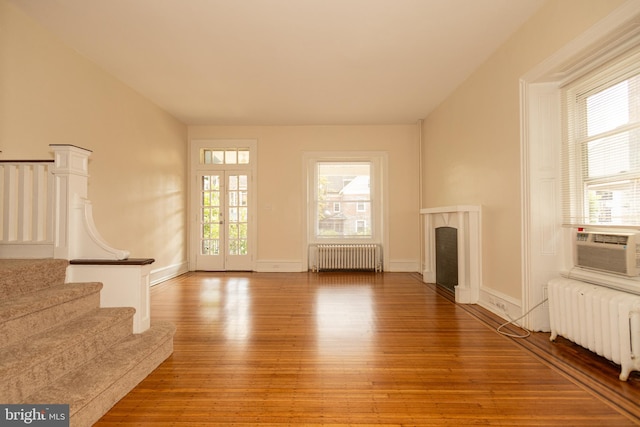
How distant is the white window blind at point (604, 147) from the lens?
254 cm

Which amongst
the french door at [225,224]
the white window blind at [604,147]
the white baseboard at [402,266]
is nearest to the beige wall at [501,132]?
the white window blind at [604,147]

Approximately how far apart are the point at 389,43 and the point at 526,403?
12.0 ft

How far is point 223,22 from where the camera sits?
11.1 ft

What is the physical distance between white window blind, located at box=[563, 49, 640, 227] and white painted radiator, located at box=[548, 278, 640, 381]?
614 mm

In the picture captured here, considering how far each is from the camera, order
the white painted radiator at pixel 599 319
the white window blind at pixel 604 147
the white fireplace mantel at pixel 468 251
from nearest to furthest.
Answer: the white painted radiator at pixel 599 319, the white window blind at pixel 604 147, the white fireplace mantel at pixel 468 251

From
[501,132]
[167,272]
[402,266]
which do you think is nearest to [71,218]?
[167,272]

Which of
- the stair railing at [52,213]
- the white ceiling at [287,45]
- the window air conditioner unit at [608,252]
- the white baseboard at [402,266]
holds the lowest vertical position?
the white baseboard at [402,266]

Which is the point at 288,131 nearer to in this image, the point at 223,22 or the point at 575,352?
the point at 223,22

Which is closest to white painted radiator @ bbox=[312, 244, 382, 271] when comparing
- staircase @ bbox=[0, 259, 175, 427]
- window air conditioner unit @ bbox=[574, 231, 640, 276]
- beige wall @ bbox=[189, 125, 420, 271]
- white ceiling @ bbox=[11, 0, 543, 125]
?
beige wall @ bbox=[189, 125, 420, 271]

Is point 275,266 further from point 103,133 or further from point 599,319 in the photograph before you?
point 599,319

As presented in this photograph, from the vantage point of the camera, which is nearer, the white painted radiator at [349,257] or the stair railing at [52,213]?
the stair railing at [52,213]

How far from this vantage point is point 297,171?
7.17 m

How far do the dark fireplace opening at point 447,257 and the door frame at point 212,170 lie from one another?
3.74 m

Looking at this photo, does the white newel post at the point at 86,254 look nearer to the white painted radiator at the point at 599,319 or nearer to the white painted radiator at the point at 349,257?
the white painted radiator at the point at 599,319
